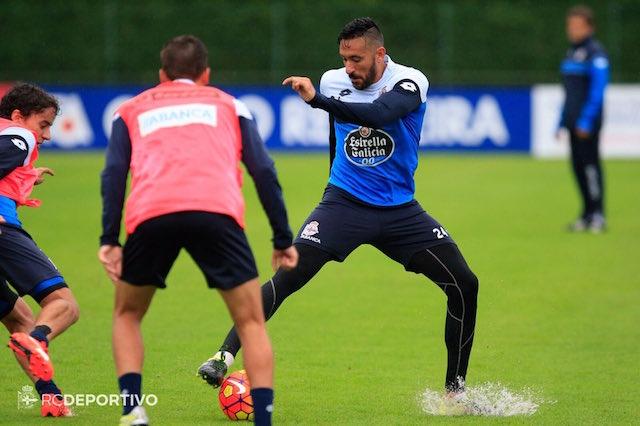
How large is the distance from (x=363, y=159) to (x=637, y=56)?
25.4 metres

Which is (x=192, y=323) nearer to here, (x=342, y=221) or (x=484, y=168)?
(x=342, y=221)

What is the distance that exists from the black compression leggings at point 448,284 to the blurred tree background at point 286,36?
952 inches

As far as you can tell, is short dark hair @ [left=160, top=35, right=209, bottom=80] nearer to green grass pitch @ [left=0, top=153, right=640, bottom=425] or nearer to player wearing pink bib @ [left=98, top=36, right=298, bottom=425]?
player wearing pink bib @ [left=98, top=36, right=298, bottom=425]

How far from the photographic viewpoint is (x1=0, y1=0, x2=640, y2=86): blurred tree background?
31.5 meters

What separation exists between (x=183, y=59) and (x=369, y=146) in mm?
1869

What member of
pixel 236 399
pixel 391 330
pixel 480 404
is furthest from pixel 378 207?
pixel 391 330

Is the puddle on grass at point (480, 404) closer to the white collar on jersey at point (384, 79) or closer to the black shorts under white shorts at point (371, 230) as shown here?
the black shorts under white shorts at point (371, 230)

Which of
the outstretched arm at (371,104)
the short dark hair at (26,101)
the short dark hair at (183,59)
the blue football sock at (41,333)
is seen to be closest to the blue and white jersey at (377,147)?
the outstretched arm at (371,104)

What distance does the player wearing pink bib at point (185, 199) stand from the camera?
5852mm

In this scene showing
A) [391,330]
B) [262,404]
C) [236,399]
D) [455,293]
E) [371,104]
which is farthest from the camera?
[391,330]

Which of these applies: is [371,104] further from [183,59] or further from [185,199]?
[185,199]

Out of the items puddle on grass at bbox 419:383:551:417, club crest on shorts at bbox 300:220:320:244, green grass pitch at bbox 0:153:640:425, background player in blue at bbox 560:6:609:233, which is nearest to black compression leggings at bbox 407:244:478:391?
puddle on grass at bbox 419:383:551:417

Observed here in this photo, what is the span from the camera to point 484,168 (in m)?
25.1

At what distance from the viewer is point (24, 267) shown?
7164 mm
